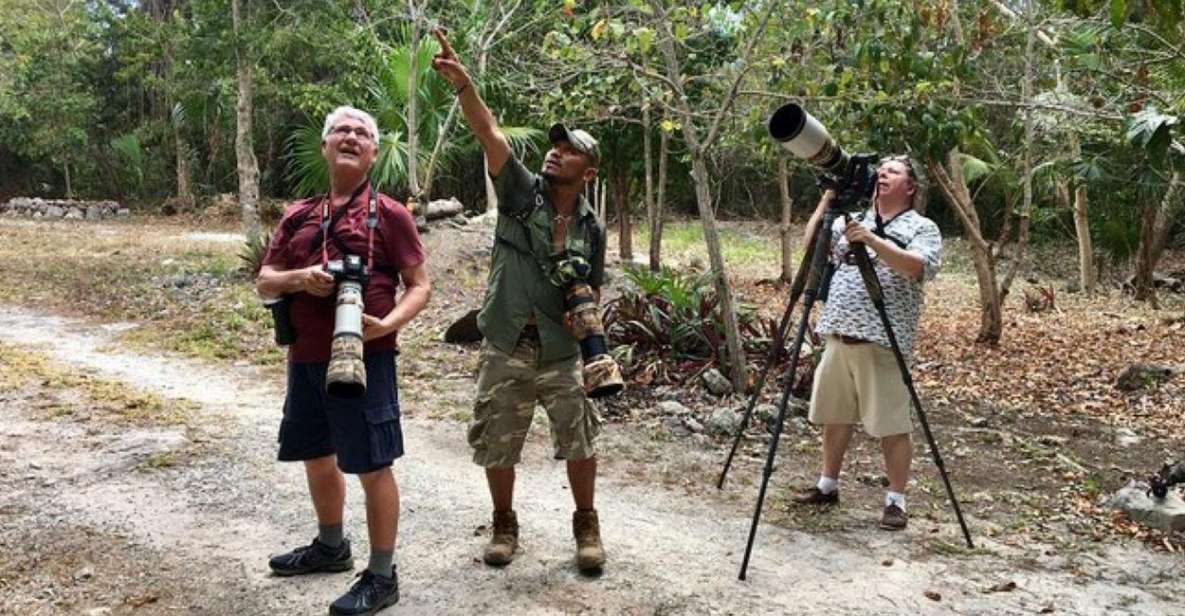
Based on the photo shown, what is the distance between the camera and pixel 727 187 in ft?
76.9

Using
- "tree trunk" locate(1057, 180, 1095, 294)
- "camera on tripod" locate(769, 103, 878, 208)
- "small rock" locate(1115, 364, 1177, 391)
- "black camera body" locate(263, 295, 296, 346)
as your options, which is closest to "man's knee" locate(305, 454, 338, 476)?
"black camera body" locate(263, 295, 296, 346)

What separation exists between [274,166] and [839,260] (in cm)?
1955

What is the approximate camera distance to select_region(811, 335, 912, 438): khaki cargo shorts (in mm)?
3541

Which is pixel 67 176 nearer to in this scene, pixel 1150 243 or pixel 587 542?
pixel 1150 243

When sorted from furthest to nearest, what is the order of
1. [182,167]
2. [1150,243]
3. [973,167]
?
[182,167]
[973,167]
[1150,243]

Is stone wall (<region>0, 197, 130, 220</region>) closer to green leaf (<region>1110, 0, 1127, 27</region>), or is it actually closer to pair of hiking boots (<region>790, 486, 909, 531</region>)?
pair of hiking boots (<region>790, 486, 909, 531</region>)

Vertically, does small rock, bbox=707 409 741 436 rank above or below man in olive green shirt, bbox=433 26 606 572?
below

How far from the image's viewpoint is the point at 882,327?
354 cm

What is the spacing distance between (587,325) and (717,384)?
2860 mm

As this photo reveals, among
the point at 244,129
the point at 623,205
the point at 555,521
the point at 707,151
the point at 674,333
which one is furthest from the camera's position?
the point at 623,205

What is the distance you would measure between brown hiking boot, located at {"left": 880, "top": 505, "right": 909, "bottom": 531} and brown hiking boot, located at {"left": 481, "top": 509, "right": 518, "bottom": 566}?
4.85 ft

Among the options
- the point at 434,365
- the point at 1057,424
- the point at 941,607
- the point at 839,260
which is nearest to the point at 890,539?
the point at 941,607

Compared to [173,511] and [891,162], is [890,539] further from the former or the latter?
[173,511]

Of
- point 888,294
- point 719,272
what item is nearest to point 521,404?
point 888,294
